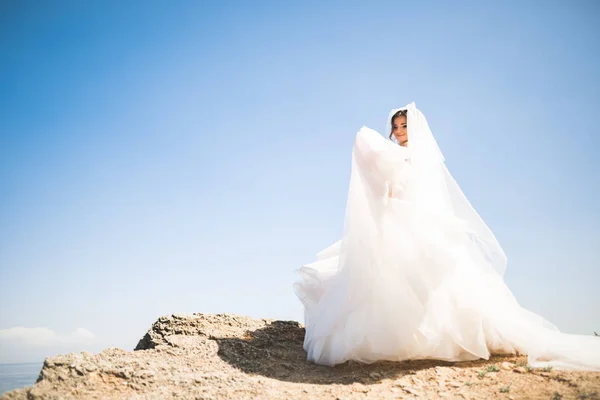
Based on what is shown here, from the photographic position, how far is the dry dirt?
405cm

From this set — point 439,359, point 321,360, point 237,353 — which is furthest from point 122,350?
point 439,359

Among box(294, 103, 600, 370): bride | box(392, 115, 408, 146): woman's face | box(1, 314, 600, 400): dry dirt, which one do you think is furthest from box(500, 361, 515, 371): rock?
box(392, 115, 408, 146): woman's face

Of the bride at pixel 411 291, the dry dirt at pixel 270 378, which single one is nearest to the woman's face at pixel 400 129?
the bride at pixel 411 291

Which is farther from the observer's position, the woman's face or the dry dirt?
the woman's face

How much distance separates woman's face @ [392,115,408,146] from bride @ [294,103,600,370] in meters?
1.04

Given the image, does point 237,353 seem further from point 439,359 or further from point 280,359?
point 439,359

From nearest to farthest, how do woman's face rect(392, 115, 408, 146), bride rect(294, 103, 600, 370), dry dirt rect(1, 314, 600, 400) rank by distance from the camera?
1. dry dirt rect(1, 314, 600, 400)
2. bride rect(294, 103, 600, 370)
3. woman's face rect(392, 115, 408, 146)

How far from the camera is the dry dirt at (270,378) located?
13.3 feet

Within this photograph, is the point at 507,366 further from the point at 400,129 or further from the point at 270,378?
the point at 400,129

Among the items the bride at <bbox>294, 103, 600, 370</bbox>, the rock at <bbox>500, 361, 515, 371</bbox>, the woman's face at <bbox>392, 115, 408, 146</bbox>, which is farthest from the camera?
the woman's face at <bbox>392, 115, 408, 146</bbox>

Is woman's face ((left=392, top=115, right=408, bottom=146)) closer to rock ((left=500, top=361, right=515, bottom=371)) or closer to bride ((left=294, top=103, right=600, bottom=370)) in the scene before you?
bride ((left=294, top=103, right=600, bottom=370))

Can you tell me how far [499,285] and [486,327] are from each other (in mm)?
812

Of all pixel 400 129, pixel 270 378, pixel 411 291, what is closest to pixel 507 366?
pixel 411 291

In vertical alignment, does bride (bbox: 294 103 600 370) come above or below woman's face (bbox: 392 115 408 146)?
below
